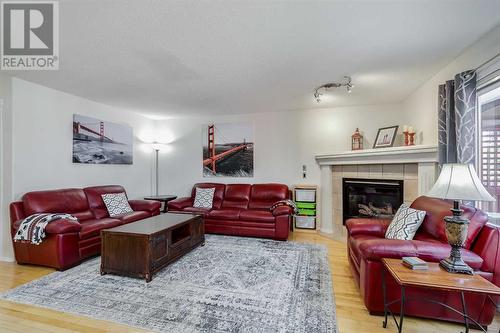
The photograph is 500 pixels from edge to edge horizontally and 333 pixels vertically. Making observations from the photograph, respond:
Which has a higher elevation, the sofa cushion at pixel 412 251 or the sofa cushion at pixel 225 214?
the sofa cushion at pixel 412 251

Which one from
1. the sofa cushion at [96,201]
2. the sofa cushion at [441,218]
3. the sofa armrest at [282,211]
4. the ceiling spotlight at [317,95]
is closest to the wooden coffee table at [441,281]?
the sofa cushion at [441,218]

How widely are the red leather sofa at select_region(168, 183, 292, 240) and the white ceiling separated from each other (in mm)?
1942

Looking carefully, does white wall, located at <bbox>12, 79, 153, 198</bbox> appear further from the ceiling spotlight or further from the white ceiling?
the ceiling spotlight

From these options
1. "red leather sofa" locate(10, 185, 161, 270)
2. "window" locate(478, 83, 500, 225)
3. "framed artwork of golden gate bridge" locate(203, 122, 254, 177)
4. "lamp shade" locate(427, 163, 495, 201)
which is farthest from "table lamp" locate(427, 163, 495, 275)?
"red leather sofa" locate(10, 185, 161, 270)

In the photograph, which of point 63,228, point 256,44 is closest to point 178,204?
point 63,228

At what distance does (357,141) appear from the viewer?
4375 millimetres

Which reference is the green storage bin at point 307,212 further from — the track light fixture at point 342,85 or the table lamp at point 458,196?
the table lamp at point 458,196

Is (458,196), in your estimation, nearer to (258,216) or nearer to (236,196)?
(258,216)

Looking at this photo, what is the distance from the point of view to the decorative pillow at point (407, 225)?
7.55ft

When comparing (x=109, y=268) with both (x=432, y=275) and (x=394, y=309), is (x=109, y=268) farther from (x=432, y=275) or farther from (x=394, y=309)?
(x=432, y=275)

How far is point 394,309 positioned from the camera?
1.92m

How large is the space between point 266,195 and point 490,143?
126 inches

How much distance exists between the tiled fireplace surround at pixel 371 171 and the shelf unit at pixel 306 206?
14cm

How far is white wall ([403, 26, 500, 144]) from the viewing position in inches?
82.4
